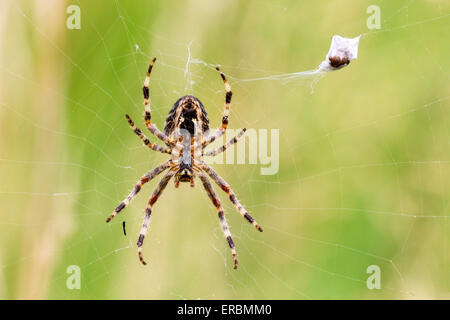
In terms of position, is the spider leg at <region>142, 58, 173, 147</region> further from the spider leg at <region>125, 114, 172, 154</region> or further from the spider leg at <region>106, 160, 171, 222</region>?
the spider leg at <region>106, 160, 171, 222</region>

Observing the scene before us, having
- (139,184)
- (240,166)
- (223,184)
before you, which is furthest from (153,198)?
(240,166)

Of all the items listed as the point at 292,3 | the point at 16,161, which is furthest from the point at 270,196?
the point at 16,161

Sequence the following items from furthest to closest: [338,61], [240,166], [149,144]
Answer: [240,166], [149,144], [338,61]

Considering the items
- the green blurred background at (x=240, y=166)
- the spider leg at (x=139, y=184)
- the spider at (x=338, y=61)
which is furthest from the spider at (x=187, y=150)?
the spider at (x=338, y=61)

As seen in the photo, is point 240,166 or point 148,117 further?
point 240,166

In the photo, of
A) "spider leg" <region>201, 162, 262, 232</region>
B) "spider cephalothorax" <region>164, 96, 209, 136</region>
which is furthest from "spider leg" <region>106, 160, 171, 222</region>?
"spider cephalothorax" <region>164, 96, 209, 136</region>

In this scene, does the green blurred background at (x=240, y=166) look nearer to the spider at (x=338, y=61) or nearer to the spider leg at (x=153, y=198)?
the spider leg at (x=153, y=198)

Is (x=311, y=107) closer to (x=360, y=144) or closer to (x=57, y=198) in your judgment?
(x=360, y=144)

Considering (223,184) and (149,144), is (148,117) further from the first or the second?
(223,184)
